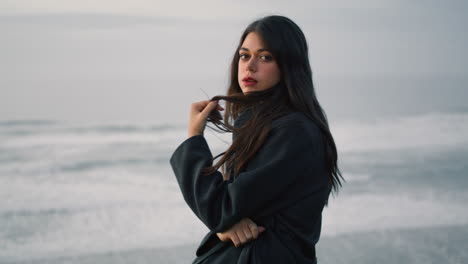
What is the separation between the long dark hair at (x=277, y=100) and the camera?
1286 millimetres

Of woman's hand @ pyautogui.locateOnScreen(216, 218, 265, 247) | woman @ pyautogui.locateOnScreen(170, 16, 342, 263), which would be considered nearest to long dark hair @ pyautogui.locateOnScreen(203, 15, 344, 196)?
woman @ pyautogui.locateOnScreen(170, 16, 342, 263)

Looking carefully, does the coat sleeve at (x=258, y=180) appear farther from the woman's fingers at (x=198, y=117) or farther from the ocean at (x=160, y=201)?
the ocean at (x=160, y=201)

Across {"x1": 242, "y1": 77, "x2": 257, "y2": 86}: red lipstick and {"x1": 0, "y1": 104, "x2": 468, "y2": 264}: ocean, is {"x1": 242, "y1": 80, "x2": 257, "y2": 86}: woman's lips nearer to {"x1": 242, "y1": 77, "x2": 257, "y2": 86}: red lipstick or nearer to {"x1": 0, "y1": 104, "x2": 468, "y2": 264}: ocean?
{"x1": 242, "y1": 77, "x2": 257, "y2": 86}: red lipstick

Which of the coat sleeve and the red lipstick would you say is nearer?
the coat sleeve

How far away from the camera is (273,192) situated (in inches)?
48.0

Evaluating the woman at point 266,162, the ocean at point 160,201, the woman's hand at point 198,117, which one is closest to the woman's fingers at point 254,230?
the woman at point 266,162

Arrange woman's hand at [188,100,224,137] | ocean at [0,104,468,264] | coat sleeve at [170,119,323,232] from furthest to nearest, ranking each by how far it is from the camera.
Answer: ocean at [0,104,468,264] < woman's hand at [188,100,224,137] < coat sleeve at [170,119,323,232]

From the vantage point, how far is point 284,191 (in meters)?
1.24

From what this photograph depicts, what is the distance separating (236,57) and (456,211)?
305 cm

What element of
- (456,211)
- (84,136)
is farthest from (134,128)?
(456,211)

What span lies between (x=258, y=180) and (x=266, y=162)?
0.18 feet

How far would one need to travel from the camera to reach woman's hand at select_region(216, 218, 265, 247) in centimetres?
123

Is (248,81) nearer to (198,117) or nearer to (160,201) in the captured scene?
(198,117)

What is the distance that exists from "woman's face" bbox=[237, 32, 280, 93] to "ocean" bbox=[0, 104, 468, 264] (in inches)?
34.4
